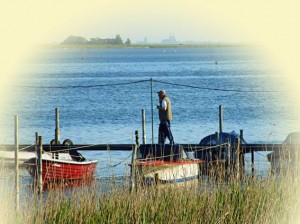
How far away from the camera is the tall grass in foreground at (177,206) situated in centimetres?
782

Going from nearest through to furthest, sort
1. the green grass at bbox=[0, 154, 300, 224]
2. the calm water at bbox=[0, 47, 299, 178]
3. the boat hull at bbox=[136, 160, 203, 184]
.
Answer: the green grass at bbox=[0, 154, 300, 224], the boat hull at bbox=[136, 160, 203, 184], the calm water at bbox=[0, 47, 299, 178]

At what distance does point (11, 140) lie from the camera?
2327cm

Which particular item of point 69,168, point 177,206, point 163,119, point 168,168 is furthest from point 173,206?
point 163,119

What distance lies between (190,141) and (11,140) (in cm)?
570

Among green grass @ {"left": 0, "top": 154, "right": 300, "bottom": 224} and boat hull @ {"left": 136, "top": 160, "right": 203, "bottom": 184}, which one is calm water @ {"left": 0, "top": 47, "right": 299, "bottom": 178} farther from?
green grass @ {"left": 0, "top": 154, "right": 300, "bottom": 224}

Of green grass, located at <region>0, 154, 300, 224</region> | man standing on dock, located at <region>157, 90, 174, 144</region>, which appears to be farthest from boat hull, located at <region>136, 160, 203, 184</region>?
green grass, located at <region>0, 154, 300, 224</region>

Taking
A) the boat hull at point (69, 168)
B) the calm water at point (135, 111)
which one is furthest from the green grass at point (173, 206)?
the calm water at point (135, 111)

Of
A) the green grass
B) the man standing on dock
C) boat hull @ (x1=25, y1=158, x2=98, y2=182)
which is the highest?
the man standing on dock

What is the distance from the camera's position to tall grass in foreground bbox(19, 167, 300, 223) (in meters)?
A: 7.82

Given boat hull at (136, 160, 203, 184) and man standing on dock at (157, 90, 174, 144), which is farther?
man standing on dock at (157, 90, 174, 144)

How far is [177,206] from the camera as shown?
800 cm

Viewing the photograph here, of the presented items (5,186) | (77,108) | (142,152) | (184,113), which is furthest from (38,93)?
(5,186)

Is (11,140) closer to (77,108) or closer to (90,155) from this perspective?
(90,155)

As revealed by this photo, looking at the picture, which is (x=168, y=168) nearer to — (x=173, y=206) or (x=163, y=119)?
(x=163, y=119)
